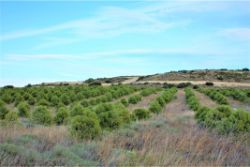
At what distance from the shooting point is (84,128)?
474 inches

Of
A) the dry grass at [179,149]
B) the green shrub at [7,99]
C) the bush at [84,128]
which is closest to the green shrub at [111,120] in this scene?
the dry grass at [179,149]

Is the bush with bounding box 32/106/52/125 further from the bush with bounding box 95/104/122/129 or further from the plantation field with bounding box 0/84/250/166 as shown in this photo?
the bush with bounding box 95/104/122/129

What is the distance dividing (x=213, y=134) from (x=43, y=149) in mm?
6682

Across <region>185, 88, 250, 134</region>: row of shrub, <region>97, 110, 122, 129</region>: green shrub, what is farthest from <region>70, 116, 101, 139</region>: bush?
<region>185, 88, 250, 134</region>: row of shrub

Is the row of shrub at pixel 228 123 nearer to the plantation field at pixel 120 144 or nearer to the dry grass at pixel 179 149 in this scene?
the plantation field at pixel 120 144

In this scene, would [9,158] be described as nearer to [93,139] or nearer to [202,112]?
[93,139]

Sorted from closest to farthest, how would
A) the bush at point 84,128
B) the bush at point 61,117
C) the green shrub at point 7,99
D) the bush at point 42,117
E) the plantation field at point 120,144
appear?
1. the plantation field at point 120,144
2. the bush at point 84,128
3. the bush at point 42,117
4. the bush at point 61,117
5. the green shrub at point 7,99

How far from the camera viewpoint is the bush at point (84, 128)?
11.8 meters

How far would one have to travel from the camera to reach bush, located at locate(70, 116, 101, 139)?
466 inches

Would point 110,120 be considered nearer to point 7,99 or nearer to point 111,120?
point 111,120

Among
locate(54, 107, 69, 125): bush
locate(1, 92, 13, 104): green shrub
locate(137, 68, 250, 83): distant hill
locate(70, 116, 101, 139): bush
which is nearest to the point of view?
locate(70, 116, 101, 139): bush

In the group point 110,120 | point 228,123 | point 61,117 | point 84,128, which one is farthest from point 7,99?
point 84,128

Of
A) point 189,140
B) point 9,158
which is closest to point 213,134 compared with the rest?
point 189,140

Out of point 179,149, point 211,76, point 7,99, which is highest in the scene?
point 211,76
